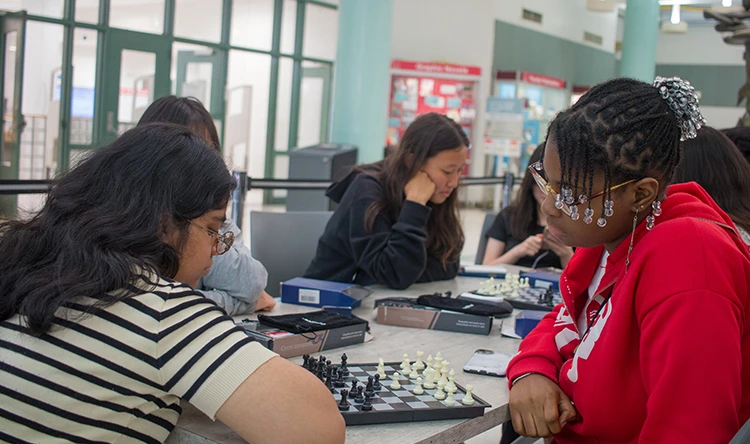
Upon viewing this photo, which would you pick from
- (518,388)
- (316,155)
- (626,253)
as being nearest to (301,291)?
(518,388)

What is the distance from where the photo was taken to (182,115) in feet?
7.75

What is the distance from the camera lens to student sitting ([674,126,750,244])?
6.91 feet

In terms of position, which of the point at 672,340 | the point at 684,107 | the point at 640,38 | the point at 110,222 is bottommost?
the point at 672,340

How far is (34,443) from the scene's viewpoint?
1.13 meters

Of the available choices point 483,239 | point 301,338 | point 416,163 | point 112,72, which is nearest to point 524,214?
point 483,239

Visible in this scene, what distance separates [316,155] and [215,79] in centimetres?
474

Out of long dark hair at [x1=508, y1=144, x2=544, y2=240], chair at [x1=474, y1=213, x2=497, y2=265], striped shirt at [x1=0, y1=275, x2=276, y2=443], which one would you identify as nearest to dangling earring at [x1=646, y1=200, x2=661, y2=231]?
striped shirt at [x1=0, y1=275, x2=276, y2=443]

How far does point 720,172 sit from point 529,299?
2.48ft

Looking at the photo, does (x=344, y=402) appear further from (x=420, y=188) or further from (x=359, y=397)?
(x=420, y=188)

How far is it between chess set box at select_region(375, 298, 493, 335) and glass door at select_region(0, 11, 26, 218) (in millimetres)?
7982

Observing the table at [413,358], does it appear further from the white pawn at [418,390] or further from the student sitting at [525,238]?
the student sitting at [525,238]

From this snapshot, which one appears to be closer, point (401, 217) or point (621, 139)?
point (621, 139)

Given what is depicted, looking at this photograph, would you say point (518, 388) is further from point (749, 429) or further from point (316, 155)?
point (316, 155)

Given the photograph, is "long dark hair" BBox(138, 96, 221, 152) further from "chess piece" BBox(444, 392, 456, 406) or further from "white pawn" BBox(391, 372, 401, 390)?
"chess piece" BBox(444, 392, 456, 406)
